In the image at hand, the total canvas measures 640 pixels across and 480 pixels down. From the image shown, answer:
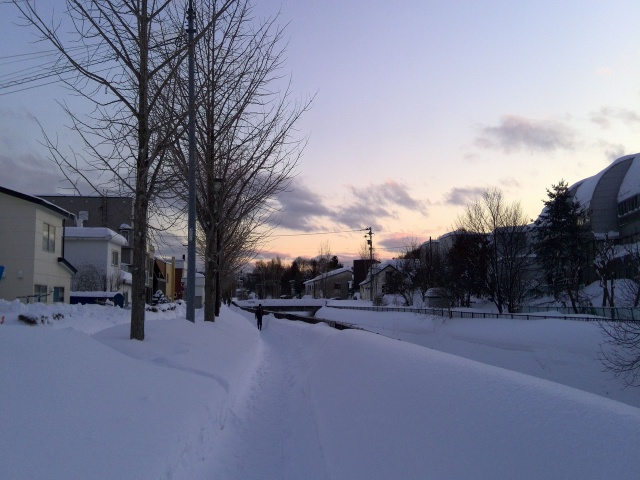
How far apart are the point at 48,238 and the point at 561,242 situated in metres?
38.0

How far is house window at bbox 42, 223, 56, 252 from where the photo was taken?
96.9ft

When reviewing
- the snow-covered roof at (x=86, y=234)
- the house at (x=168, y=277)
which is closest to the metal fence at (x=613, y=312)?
the snow-covered roof at (x=86, y=234)

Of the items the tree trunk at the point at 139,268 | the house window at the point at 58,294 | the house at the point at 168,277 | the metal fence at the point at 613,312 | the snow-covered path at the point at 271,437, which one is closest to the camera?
the snow-covered path at the point at 271,437

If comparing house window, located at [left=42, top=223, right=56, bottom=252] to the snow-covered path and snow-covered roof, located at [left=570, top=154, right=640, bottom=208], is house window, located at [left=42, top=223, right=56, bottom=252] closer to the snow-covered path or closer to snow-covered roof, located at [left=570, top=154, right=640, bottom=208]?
the snow-covered path

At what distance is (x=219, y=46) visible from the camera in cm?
1695

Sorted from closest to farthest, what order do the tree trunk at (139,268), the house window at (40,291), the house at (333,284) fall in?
the tree trunk at (139,268)
the house window at (40,291)
the house at (333,284)

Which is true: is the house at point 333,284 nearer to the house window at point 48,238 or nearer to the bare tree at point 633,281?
the bare tree at point 633,281

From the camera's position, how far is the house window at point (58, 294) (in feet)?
101

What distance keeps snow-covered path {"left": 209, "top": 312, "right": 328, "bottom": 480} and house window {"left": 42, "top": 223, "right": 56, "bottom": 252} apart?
19621 mm

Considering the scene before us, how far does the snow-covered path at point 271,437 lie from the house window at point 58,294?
2036 centimetres

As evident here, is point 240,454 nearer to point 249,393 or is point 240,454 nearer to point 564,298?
point 249,393

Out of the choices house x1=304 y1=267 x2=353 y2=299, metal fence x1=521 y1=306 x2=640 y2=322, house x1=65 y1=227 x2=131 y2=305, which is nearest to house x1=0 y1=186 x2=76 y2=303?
house x1=65 y1=227 x2=131 y2=305

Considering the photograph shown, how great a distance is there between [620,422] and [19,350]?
199 inches

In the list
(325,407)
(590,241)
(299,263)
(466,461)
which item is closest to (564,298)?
(590,241)
